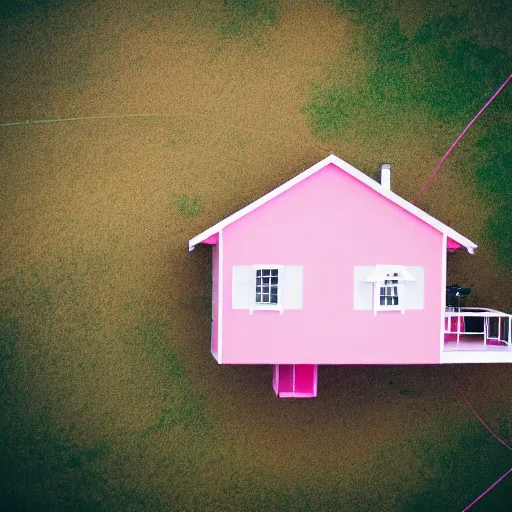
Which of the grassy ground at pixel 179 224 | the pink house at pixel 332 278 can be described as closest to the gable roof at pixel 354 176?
the pink house at pixel 332 278

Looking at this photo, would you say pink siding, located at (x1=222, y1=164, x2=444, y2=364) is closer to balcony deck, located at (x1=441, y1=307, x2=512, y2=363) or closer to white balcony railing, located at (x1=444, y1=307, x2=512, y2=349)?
balcony deck, located at (x1=441, y1=307, x2=512, y2=363)

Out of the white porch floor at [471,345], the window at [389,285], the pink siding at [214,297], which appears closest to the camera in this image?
the window at [389,285]

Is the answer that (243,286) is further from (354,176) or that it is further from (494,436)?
(494,436)

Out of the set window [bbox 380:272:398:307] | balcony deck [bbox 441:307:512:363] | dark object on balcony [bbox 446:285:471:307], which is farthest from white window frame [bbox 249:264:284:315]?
dark object on balcony [bbox 446:285:471:307]

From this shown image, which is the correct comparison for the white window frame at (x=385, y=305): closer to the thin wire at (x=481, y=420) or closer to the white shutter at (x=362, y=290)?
the white shutter at (x=362, y=290)

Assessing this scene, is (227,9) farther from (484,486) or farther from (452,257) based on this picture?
(484,486)
